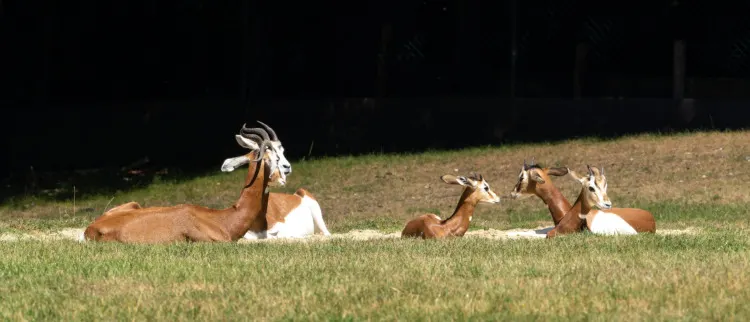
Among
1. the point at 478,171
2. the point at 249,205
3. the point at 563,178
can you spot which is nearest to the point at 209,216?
the point at 249,205

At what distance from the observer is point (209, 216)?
46.4 feet

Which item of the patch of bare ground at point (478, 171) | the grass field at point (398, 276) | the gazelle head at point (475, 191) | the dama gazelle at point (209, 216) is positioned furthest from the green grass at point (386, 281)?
the patch of bare ground at point (478, 171)

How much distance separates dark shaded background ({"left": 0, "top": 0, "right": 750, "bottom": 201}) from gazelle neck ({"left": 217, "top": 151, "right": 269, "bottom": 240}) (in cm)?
1037

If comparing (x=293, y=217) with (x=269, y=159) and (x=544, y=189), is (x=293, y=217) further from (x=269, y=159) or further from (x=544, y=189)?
(x=544, y=189)

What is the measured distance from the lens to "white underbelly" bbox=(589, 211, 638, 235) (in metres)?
14.6

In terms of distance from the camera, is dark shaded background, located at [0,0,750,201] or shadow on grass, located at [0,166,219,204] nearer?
shadow on grass, located at [0,166,219,204]

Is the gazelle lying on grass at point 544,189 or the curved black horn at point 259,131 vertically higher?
the curved black horn at point 259,131

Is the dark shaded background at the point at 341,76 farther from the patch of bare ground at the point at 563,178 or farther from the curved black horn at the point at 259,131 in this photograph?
the curved black horn at the point at 259,131

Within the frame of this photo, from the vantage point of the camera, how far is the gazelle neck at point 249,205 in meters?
14.2

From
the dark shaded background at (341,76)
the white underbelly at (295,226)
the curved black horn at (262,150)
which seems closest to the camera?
the curved black horn at (262,150)

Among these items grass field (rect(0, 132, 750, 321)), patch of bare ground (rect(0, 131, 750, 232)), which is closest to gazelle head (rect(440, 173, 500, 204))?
grass field (rect(0, 132, 750, 321))

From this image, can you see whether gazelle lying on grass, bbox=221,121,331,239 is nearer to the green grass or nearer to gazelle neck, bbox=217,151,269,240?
gazelle neck, bbox=217,151,269,240

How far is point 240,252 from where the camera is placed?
1255cm

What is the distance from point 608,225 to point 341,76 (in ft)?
44.6
